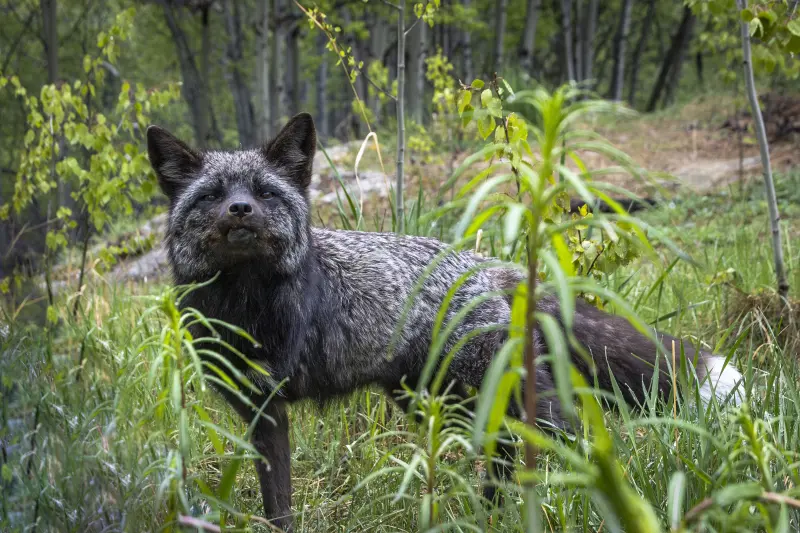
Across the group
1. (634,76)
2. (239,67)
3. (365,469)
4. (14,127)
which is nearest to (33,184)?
(365,469)

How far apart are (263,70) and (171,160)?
39.8 ft

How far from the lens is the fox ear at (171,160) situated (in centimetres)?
372

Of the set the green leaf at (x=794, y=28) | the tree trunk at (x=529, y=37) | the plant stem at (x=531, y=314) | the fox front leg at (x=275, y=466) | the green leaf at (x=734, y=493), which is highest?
the tree trunk at (x=529, y=37)

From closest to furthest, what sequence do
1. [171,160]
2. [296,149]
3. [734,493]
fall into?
1. [734,493]
2. [171,160]
3. [296,149]

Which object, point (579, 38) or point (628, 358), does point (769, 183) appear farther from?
point (579, 38)

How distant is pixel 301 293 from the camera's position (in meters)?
3.60

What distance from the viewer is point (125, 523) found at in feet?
7.31

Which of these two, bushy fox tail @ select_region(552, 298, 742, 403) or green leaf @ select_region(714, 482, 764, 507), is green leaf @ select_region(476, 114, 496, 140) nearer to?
bushy fox tail @ select_region(552, 298, 742, 403)

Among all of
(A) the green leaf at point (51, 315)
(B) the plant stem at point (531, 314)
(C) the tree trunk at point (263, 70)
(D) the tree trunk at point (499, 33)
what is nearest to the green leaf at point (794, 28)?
(B) the plant stem at point (531, 314)

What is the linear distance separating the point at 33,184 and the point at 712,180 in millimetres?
9604

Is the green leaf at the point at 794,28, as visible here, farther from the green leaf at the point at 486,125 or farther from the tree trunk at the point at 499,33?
the tree trunk at the point at 499,33

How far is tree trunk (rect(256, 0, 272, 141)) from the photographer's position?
14.9 meters

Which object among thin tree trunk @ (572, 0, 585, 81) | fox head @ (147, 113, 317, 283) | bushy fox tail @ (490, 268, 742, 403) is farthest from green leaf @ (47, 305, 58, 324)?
thin tree trunk @ (572, 0, 585, 81)

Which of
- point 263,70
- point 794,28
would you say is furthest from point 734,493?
point 263,70
